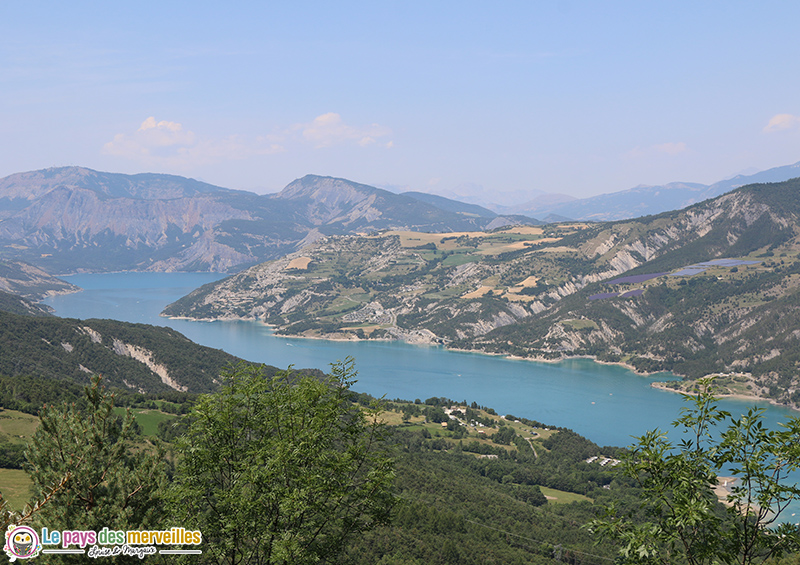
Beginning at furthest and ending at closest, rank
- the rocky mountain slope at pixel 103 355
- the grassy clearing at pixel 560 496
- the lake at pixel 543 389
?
the lake at pixel 543 389
the rocky mountain slope at pixel 103 355
the grassy clearing at pixel 560 496

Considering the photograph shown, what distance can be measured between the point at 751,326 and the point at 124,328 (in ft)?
563

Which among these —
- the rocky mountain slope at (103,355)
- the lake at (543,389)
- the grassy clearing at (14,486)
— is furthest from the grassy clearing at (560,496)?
the grassy clearing at (14,486)

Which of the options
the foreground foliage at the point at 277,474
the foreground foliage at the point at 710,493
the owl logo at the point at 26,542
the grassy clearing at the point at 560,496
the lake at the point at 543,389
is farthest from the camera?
the lake at the point at 543,389

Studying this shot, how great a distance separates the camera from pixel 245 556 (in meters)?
15.6

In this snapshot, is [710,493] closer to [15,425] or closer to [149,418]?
[15,425]

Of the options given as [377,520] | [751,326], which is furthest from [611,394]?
[377,520]

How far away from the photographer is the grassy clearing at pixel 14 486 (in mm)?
27625

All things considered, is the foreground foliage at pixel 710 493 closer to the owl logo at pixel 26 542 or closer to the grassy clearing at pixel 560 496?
the owl logo at pixel 26 542

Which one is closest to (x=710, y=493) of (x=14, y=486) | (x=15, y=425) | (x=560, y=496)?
(x=14, y=486)

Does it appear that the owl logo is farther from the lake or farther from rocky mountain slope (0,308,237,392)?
the lake

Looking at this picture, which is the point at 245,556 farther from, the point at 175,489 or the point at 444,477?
the point at 444,477

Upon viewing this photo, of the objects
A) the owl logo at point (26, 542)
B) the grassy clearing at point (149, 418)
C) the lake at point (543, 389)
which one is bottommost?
the lake at point (543, 389)

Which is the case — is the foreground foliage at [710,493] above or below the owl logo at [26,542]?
above

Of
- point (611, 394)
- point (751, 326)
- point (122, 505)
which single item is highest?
point (122, 505)
